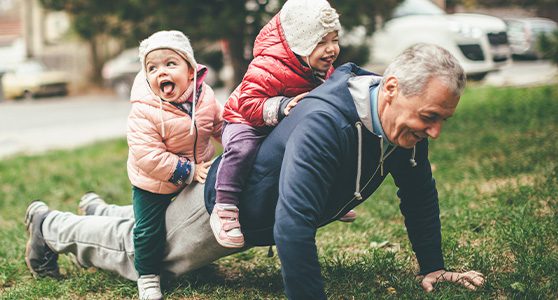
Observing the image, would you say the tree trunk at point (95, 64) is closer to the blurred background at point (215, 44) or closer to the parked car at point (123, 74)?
the blurred background at point (215, 44)

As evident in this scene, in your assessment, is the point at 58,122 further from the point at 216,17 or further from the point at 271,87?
the point at 271,87

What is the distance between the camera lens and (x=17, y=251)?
455 cm

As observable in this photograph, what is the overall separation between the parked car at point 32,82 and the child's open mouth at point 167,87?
69.2ft

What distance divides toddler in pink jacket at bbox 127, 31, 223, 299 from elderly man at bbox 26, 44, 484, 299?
0.08 metres

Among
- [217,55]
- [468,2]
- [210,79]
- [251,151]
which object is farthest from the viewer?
[210,79]

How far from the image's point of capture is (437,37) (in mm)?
12367

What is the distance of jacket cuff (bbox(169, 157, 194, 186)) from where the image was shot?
3.26 metres

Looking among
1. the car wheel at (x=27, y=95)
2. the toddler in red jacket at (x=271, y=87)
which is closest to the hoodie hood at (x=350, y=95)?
the toddler in red jacket at (x=271, y=87)

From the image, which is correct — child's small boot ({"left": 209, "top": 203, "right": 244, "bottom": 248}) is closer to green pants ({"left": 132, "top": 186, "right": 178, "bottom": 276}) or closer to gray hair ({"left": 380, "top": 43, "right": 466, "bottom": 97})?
green pants ({"left": 132, "top": 186, "right": 178, "bottom": 276})

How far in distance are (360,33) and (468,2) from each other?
4199 millimetres

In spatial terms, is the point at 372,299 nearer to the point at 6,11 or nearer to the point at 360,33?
the point at 360,33

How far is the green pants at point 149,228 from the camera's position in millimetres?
3379

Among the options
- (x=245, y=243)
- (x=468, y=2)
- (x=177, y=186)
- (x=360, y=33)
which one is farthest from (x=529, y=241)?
(x=468, y=2)

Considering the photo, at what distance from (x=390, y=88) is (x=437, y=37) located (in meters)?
10.2
